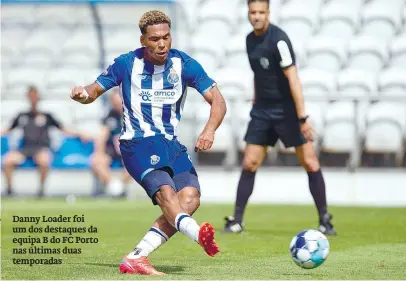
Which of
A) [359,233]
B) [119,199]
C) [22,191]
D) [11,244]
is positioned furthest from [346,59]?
[11,244]

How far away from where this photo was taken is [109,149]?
1727cm

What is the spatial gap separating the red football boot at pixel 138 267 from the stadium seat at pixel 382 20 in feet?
40.6

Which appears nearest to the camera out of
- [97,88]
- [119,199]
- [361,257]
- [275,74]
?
[97,88]

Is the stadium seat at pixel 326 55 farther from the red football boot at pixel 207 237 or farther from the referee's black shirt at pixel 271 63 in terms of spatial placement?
the red football boot at pixel 207 237

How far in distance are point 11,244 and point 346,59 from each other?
1009cm

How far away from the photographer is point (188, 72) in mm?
7453

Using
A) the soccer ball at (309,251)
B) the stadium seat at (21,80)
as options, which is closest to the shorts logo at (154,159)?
the soccer ball at (309,251)

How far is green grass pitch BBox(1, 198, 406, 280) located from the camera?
718 cm

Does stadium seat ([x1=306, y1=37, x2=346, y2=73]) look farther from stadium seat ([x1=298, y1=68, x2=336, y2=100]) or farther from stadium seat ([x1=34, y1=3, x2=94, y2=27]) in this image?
stadium seat ([x1=34, y1=3, x2=94, y2=27])

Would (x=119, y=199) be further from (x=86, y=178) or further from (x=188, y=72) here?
(x=188, y=72)

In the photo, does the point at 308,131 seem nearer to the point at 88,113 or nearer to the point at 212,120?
the point at 212,120

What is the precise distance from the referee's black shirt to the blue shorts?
299 cm

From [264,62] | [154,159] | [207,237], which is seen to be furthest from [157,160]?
[264,62]

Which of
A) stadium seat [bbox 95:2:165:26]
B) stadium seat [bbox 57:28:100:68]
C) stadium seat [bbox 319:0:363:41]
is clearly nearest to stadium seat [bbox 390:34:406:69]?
stadium seat [bbox 319:0:363:41]
